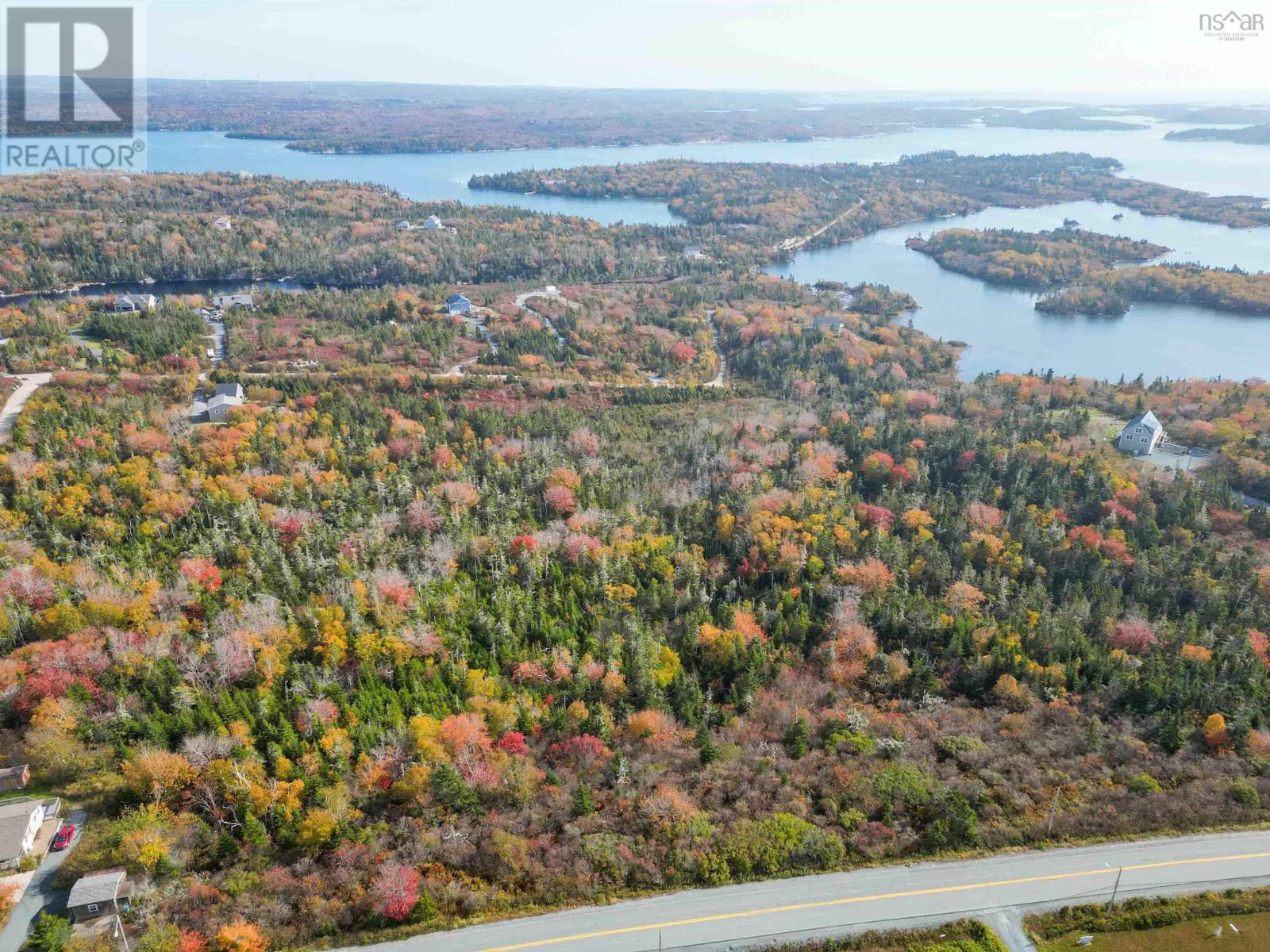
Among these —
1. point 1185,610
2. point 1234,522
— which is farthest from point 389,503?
point 1234,522

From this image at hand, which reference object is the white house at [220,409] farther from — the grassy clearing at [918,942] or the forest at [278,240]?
the forest at [278,240]

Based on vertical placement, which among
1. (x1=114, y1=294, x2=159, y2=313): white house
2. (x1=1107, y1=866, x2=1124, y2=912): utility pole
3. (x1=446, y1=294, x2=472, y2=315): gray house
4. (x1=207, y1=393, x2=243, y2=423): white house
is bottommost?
(x1=1107, y1=866, x2=1124, y2=912): utility pole

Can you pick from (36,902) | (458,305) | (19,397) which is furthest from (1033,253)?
(36,902)

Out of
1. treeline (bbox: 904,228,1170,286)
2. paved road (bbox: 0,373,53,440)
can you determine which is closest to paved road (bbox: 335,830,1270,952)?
paved road (bbox: 0,373,53,440)

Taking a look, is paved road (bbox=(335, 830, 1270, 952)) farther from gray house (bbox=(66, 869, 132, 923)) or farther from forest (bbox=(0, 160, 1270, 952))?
gray house (bbox=(66, 869, 132, 923))

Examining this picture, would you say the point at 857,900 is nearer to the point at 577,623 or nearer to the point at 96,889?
the point at 577,623

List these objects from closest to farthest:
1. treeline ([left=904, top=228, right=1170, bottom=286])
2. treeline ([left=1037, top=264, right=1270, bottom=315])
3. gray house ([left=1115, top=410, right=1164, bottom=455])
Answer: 1. gray house ([left=1115, top=410, right=1164, bottom=455])
2. treeline ([left=1037, top=264, right=1270, bottom=315])
3. treeline ([left=904, top=228, right=1170, bottom=286])

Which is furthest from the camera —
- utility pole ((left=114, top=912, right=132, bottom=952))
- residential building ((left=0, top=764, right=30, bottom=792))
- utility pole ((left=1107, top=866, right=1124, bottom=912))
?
residential building ((left=0, top=764, right=30, bottom=792))
